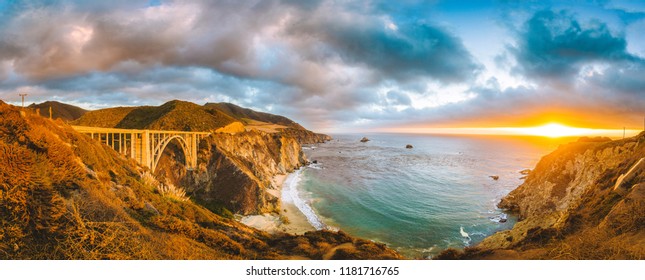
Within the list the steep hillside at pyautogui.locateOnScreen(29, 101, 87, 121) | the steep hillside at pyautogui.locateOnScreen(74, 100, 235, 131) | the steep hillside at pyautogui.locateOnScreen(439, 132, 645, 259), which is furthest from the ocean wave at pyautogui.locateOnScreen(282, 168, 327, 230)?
the steep hillside at pyautogui.locateOnScreen(29, 101, 87, 121)

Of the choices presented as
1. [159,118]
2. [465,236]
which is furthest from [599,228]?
[159,118]

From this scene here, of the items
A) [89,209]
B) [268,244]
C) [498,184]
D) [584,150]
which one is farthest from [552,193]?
[89,209]

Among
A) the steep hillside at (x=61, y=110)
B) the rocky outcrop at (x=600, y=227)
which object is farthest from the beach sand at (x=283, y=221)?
the steep hillside at (x=61, y=110)

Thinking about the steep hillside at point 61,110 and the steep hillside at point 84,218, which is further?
the steep hillside at point 61,110

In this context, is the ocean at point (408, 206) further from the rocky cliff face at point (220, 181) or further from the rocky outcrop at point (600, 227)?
the rocky cliff face at point (220, 181)

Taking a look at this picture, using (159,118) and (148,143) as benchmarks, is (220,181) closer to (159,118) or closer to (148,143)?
(148,143)

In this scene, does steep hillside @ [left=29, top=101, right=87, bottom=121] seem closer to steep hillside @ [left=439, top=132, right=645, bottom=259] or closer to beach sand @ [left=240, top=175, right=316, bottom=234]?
beach sand @ [left=240, top=175, right=316, bottom=234]

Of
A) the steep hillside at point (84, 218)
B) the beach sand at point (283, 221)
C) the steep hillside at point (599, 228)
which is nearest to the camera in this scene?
the steep hillside at point (84, 218)
